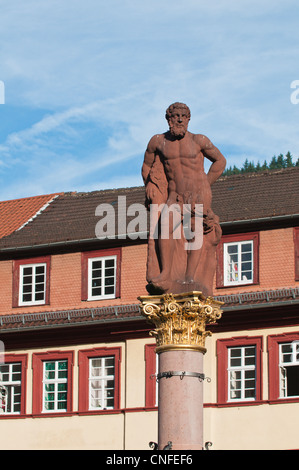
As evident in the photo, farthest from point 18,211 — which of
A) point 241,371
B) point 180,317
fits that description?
point 180,317

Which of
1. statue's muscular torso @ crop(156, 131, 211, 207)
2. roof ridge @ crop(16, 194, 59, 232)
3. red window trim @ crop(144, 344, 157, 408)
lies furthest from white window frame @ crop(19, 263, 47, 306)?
statue's muscular torso @ crop(156, 131, 211, 207)

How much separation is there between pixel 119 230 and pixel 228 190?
3.71 meters

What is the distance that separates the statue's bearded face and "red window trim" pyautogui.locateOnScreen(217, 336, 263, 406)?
21.0 metres

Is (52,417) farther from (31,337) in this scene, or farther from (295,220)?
(295,220)

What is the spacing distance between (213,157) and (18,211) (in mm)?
29072

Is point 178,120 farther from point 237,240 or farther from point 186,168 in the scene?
point 237,240

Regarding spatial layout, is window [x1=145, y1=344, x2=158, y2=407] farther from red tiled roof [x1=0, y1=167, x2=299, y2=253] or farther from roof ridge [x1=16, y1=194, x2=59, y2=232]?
roof ridge [x1=16, y1=194, x2=59, y2=232]

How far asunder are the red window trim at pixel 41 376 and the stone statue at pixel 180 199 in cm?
2325

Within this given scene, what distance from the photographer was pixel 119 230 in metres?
40.1

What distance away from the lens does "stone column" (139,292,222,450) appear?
15.4 m
